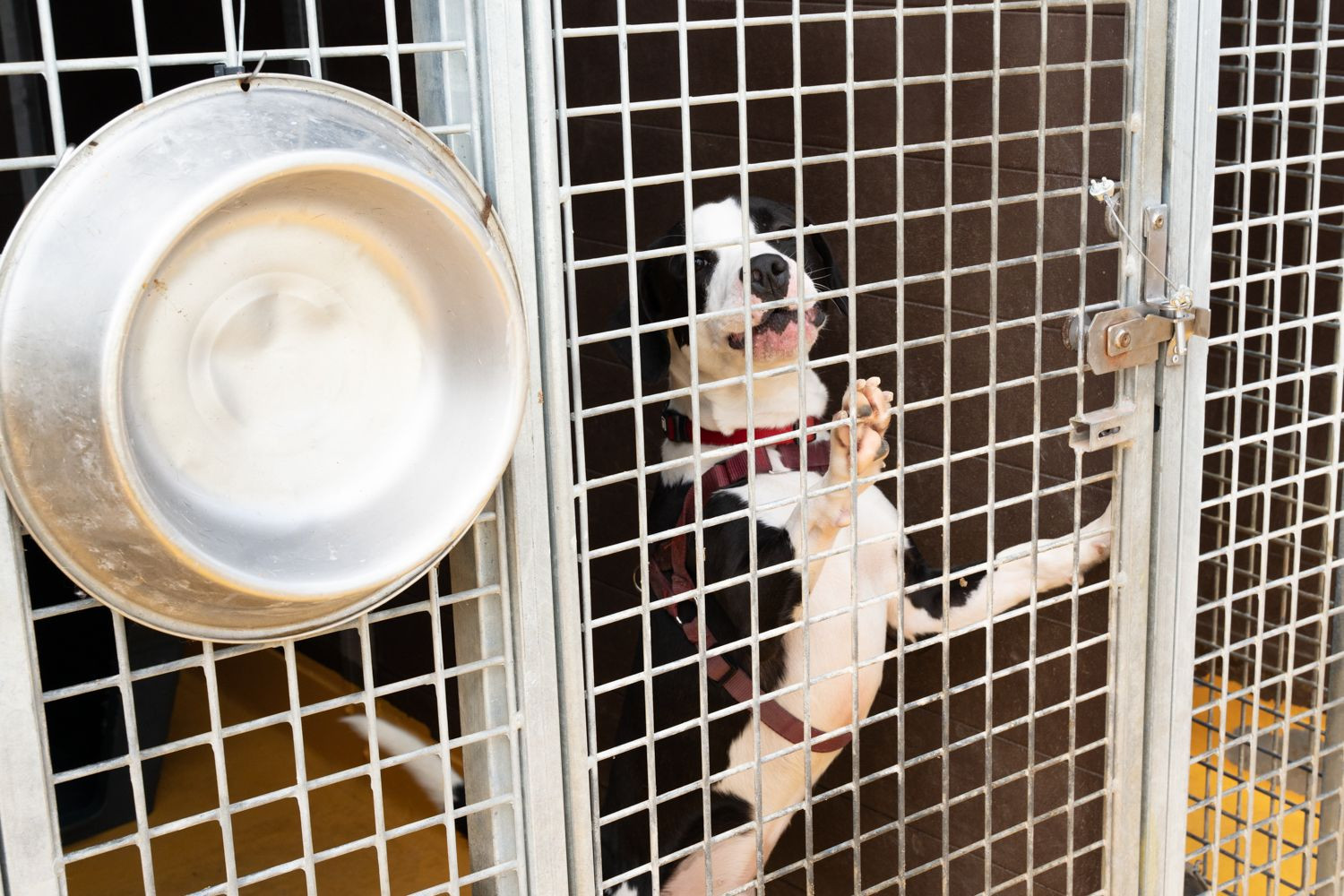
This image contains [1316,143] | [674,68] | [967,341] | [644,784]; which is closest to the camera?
[1316,143]

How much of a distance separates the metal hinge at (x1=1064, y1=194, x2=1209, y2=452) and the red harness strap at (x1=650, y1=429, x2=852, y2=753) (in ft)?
1.62

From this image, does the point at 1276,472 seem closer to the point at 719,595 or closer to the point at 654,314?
the point at 654,314

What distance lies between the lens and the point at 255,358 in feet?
3.27

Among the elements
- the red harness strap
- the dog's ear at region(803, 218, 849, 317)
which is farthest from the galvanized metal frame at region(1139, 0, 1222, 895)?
the dog's ear at region(803, 218, 849, 317)

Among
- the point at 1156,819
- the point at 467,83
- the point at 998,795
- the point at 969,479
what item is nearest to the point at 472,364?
the point at 467,83

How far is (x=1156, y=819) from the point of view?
1693mm

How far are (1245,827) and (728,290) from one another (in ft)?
3.33

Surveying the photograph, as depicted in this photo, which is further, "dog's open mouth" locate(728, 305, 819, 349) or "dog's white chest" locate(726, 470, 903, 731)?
"dog's white chest" locate(726, 470, 903, 731)

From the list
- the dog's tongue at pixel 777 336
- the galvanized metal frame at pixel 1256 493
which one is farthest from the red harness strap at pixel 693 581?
the galvanized metal frame at pixel 1256 493

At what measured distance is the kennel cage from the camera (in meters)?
1.13

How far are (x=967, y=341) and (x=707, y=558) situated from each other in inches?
20.5

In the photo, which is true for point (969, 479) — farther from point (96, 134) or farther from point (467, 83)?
point (96, 134)

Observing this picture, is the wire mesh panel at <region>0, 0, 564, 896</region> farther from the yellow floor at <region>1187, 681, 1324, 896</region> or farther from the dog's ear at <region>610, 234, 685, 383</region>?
the yellow floor at <region>1187, 681, 1324, 896</region>

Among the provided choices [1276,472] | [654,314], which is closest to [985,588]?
[654,314]
